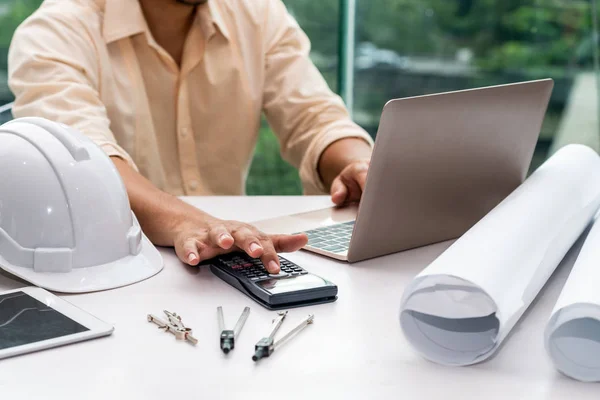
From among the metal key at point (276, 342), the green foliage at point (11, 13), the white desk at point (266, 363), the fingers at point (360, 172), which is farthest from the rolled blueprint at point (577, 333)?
the green foliage at point (11, 13)

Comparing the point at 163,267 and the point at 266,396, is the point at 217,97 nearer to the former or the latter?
→ the point at 163,267

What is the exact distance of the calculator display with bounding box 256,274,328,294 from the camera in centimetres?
82

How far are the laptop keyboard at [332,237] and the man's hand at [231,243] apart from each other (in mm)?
90

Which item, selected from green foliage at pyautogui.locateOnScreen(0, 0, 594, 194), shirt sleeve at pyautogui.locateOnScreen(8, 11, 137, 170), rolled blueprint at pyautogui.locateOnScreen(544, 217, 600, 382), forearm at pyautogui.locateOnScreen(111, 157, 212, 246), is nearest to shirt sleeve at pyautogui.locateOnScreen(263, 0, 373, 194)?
shirt sleeve at pyautogui.locateOnScreen(8, 11, 137, 170)

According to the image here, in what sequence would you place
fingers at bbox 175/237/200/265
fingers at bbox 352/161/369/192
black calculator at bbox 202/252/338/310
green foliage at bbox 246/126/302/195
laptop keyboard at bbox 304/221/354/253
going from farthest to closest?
green foliage at bbox 246/126/302/195 → fingers at bbox 352/161/369/192 → laptop keyboard at bbox 304/221/354/253 → fingers at bbox 175/237/200/265 → black calculator at bbox 202/252/338/310

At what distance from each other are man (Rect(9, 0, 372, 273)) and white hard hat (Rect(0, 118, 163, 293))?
1.13ft

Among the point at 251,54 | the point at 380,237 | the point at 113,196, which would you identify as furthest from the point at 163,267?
the point at 251,54

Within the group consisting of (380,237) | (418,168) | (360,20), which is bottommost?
(360,20)

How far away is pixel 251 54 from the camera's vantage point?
68.7 inches

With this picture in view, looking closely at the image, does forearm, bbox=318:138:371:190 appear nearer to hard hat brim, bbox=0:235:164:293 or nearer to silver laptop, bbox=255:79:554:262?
silver laptop, bbox=255:79:554:262

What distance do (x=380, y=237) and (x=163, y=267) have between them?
0.94 feet

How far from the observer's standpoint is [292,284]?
0.84 meters

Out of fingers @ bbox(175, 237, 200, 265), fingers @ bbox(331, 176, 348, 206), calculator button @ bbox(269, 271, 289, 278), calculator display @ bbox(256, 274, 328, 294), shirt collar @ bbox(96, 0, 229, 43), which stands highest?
shirt collar @ bbox(96, 0, 229, 43)

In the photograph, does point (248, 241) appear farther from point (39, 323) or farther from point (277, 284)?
point (39, 323)
